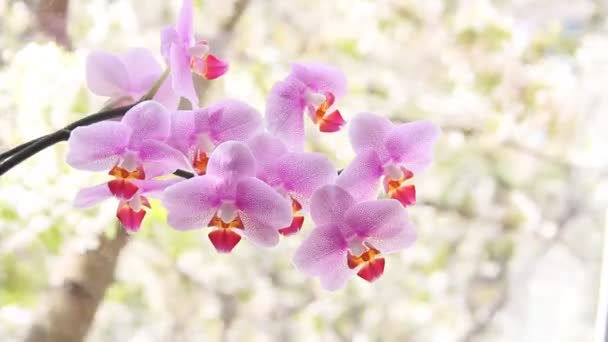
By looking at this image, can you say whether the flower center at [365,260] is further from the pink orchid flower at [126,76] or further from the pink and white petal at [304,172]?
the pink orchid flower at [126,76]

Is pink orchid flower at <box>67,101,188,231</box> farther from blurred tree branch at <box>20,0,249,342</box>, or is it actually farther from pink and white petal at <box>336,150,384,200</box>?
blurred tree branch at <box>20,0,249,342</box>

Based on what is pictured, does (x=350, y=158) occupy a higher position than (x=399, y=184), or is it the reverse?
(x=399, y=184)

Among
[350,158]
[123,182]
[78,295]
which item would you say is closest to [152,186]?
[123,182]

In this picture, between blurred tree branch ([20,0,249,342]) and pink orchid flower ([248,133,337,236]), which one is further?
blurred tree branch ([20,0,249,342])

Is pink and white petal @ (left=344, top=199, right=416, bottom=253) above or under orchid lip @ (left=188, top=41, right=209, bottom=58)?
under

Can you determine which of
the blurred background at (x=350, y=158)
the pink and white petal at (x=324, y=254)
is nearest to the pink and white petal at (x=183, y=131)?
the pink and white petal at (x=324, y=254)

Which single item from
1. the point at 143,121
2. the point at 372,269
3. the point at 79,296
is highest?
the point at 143,121

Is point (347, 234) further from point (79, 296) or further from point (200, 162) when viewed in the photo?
point (79, 296)

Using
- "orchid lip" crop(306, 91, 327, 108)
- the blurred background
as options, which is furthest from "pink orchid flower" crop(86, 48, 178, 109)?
the blurred background
